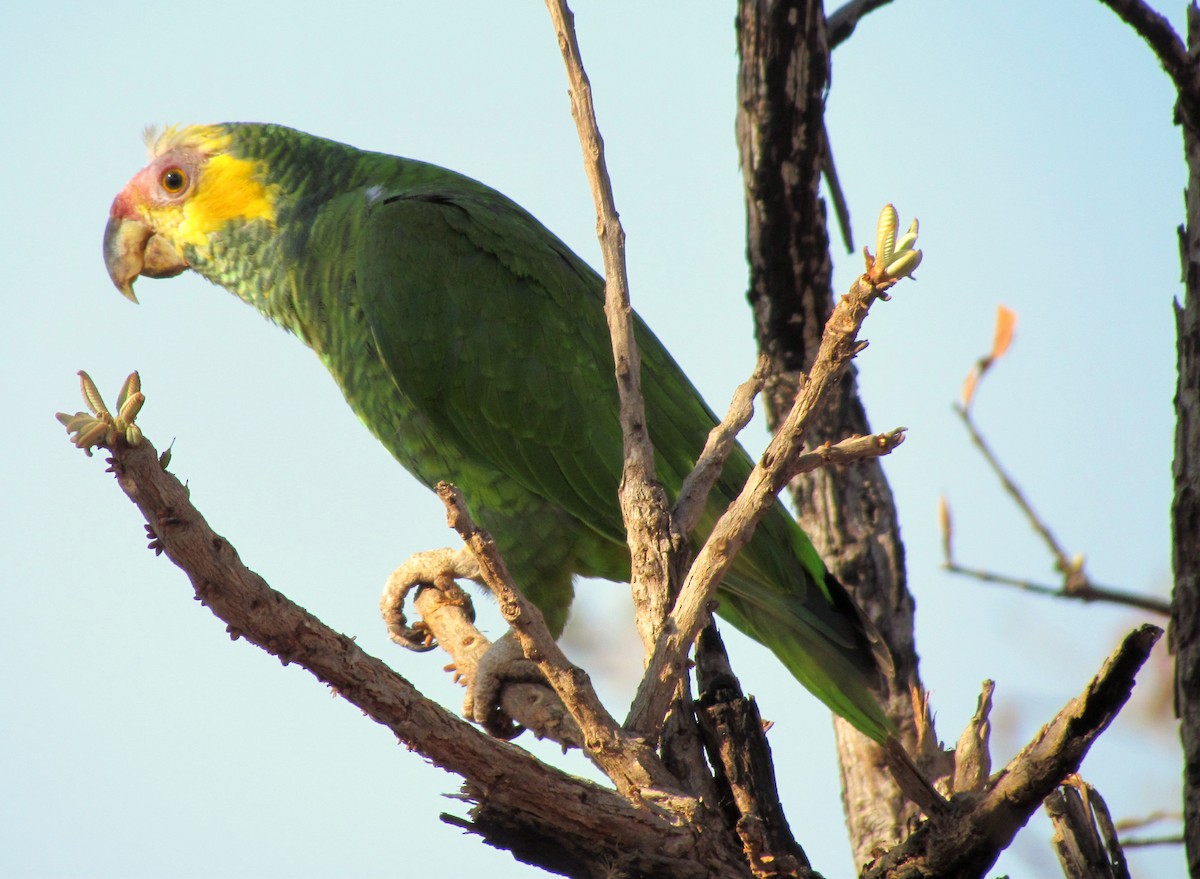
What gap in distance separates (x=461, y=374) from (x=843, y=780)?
5.88 feet

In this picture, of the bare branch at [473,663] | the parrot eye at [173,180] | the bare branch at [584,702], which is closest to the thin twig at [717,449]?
the bare branch at [584,702]

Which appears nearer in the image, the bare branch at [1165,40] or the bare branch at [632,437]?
the bare branch at [632,437]

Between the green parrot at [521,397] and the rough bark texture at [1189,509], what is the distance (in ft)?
2.39

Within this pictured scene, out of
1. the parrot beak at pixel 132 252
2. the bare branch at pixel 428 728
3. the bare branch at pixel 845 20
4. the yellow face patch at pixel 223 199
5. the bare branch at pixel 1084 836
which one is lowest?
the bare branch at pixel 428 728

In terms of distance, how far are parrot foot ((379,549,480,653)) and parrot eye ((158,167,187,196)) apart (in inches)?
64.1

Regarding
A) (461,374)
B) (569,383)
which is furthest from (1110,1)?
(461,374)

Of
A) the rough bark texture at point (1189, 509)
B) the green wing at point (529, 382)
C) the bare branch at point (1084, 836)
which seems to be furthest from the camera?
the green wing at point (529, 382)

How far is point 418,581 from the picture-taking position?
356 centimetres

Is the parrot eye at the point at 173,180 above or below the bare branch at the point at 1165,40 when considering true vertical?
below

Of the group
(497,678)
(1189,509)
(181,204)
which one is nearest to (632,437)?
(497,678)

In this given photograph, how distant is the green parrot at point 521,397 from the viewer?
2.99m

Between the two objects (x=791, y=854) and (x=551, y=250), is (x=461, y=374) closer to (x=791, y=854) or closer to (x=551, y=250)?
(x=551, y=250)

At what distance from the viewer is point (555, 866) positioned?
1834mm

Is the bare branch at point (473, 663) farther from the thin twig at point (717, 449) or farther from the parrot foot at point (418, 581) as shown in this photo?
the thin twig at point (717, 449)
